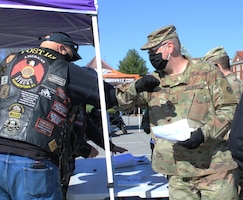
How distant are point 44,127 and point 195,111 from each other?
103 centimetres

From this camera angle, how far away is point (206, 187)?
2480 millimetres

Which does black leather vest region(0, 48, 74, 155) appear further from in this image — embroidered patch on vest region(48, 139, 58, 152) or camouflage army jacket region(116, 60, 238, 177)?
camouflage army jacket region(116, 60, 238, 177)

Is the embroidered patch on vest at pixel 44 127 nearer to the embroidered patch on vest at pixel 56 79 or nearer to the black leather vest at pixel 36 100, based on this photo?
the black leather vest at pixel 36 100

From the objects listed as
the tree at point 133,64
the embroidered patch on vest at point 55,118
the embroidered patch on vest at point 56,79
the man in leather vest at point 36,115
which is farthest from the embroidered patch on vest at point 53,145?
the tree at point 133,64

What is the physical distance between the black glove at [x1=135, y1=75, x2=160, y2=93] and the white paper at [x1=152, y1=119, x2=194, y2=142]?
31cm

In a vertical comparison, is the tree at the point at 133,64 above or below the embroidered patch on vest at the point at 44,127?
above

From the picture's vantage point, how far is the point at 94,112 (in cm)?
365

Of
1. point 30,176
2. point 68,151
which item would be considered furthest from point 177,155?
point 30,176

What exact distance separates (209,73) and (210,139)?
0.47m

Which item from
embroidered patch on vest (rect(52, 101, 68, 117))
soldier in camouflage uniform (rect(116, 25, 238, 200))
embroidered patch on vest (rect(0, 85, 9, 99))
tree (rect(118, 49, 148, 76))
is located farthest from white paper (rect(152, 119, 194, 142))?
tree (rect(118, 49, 148, 76))

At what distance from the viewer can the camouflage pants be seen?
2455mm

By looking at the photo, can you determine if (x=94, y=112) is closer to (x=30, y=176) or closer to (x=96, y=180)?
(x=96, y=180)

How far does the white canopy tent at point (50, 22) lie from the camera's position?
2.47m

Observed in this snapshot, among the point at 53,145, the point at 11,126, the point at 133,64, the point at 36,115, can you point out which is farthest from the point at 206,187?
the point at 133,64
